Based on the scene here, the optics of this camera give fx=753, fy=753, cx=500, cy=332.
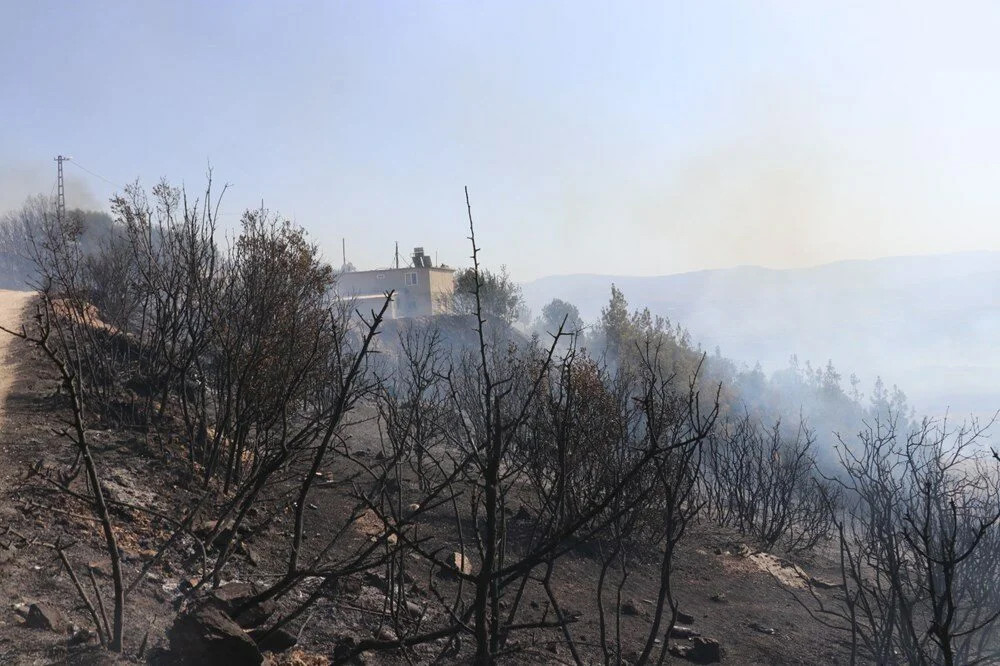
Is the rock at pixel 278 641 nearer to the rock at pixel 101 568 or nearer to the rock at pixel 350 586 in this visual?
the rock at pixel 350 586

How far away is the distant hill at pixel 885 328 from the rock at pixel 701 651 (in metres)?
97.9

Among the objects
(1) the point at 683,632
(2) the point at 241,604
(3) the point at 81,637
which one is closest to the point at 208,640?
(2) the point at 241,604

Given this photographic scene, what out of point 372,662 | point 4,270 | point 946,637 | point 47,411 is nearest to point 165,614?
point 372,662

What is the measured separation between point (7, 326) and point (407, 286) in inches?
1431

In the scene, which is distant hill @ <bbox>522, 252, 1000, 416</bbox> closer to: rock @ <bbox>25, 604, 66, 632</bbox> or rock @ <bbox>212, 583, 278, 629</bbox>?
rock @ <bbox>212, 583, 278, 629</bbox>

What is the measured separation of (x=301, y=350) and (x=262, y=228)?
96.9 inches

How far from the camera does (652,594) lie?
9805 millimetres

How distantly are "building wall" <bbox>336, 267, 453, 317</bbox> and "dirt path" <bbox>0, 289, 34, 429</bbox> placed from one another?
27.8 meters

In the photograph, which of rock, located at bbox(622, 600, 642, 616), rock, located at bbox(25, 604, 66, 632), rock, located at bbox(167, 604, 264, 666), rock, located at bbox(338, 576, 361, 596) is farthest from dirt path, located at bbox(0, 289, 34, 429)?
rock, located at bbox(622, 600, 642, 616)

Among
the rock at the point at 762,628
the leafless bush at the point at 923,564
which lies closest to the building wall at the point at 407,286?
the leafless bush at the point at 923,564

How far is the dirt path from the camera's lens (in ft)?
33.5

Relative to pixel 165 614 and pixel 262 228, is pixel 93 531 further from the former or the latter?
pixel 262 228

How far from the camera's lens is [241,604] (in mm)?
4035

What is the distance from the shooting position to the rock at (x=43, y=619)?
401cm
